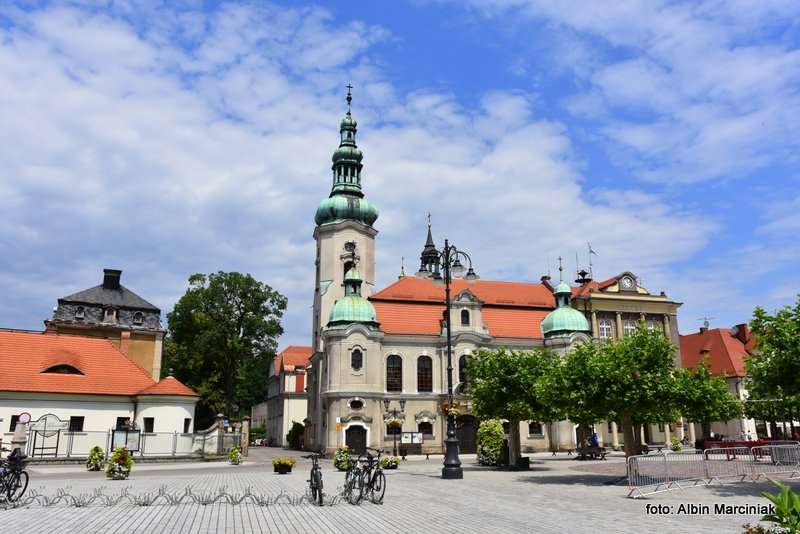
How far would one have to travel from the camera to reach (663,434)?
5622 cm

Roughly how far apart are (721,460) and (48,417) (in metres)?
35.2

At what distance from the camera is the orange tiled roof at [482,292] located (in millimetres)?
55612

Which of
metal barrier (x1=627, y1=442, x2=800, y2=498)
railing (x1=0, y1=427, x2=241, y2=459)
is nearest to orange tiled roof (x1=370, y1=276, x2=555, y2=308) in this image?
railing (x1=0, y1=427, x2=241, y2=459)

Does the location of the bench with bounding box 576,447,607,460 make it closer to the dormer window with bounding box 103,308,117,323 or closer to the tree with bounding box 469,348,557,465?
the tree with bounding box 469,348,557,465

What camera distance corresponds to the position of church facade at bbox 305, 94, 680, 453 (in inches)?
1892

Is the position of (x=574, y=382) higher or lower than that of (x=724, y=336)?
lower

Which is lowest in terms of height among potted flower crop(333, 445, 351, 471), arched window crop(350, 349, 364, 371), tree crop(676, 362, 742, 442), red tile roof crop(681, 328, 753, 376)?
potted flower crop(333, 445, 351, 471)

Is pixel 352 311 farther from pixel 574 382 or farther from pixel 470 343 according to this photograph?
pixel 574 382

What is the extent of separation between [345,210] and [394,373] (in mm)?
15834

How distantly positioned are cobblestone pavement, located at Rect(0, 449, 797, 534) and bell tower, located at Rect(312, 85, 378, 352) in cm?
3266

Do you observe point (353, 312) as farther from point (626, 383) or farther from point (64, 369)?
point (626, 383)

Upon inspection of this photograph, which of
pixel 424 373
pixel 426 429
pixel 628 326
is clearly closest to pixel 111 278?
pixel 424 373

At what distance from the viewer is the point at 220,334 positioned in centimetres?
5494

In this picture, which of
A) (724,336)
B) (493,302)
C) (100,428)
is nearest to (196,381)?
(100,428)
